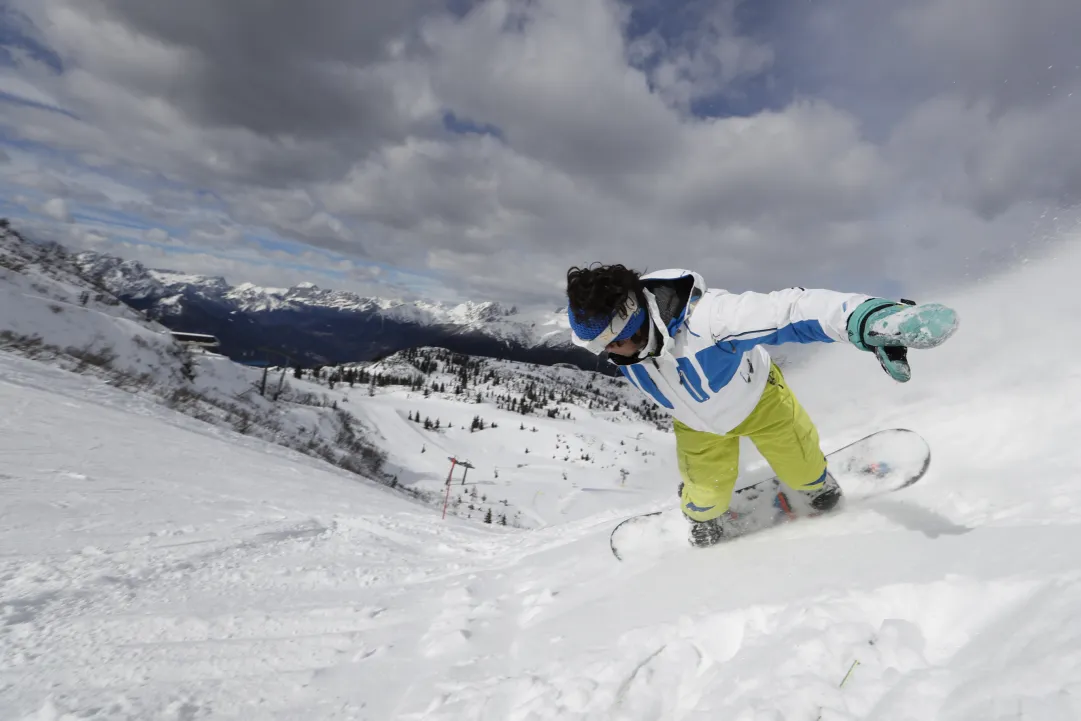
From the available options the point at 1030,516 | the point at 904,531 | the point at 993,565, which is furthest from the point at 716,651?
the point at 1030,516

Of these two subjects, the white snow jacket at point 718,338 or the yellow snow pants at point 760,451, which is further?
the yellow snow pants at point 760,451

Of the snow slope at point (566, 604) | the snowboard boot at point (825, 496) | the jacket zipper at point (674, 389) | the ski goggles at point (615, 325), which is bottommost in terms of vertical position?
the snow slope at point (566, 604)

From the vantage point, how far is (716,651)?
262 cm

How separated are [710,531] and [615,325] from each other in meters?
2.71

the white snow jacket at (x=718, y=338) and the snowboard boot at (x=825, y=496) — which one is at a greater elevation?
the white snow jacket at (x=718, y=338)

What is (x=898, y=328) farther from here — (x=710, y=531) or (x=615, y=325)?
(x=710, y=531)

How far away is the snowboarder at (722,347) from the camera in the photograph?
2.56 metres

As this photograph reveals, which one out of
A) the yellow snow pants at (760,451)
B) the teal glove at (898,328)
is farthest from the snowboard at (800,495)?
the teal glove at (898,328)

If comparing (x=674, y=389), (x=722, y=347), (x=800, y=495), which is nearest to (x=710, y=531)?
(x=800, y=495)

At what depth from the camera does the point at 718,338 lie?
3.28 metres

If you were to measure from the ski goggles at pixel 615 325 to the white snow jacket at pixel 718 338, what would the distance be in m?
0.13

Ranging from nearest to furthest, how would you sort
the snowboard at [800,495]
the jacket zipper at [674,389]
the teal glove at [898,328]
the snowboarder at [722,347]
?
the teal glove at [898,328] < the snowboarder at [722,347] < the jacket zipper at [674,389] < the snowboard at [800,495]

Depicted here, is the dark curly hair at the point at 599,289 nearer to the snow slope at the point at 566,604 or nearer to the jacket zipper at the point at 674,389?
the jacket zipper at the point at 674,389

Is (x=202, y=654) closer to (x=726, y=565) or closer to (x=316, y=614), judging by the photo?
(x=316, y=614)
